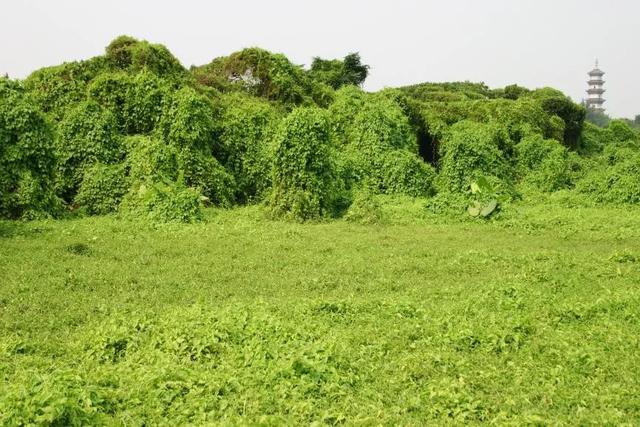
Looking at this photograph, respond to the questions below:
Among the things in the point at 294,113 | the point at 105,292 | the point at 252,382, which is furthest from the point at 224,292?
the point at 294,113

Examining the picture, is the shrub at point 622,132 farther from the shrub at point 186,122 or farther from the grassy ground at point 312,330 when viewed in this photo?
the shrub at point 186,122

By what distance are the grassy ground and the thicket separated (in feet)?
8.57

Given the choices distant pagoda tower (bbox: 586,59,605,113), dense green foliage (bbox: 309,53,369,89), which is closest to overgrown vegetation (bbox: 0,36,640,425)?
dense green foliage (bbox: 309,53,369,89)

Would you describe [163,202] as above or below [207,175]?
below

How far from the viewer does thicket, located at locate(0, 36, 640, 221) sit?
1217 cm

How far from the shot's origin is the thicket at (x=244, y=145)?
479 inches

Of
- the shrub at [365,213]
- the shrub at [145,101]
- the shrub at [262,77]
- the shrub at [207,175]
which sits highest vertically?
the shrub at [262,77]

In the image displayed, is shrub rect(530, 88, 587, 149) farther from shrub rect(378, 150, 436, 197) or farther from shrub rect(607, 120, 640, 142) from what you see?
shrub rect(378, 150, 436, 197)

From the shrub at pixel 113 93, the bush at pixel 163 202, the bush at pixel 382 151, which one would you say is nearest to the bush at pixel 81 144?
the shrub at pixel 113 93

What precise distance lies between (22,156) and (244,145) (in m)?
5.70

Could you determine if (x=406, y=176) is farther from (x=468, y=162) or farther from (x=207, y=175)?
(x=207, y=175)

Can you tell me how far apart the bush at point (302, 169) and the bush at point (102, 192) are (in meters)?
3.43

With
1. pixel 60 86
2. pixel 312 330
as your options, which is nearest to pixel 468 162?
pixel 60 86

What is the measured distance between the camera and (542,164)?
701 inches
